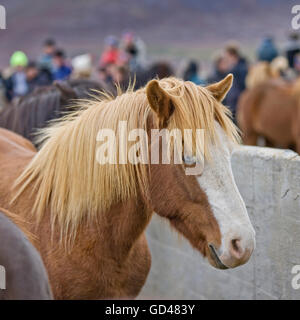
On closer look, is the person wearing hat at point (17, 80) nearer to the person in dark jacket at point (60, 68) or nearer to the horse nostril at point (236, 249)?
the person in dark jacket at point (60, 68)

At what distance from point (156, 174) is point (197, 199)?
264 mm

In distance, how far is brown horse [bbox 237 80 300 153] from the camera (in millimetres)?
10461

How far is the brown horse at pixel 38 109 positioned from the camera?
4.63m

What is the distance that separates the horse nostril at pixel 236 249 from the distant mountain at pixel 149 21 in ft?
65.3

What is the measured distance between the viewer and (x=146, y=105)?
9.91ft

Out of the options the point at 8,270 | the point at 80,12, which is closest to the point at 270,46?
the point at 8,270

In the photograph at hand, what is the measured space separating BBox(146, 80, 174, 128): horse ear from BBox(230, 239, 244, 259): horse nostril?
0.67 meters

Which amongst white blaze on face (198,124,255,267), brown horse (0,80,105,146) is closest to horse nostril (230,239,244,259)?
white blaze on face (198,124,255,267)

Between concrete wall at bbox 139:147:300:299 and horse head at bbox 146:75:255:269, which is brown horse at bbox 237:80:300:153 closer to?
concrete wall at bbox 139:147:300:299

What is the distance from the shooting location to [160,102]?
2.87 metres

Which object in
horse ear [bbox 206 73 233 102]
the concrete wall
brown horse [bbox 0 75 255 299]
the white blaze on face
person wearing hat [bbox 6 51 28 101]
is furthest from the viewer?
person wearing hat [bbox 6 51 28 101]

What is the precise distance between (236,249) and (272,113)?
27.6 feet
